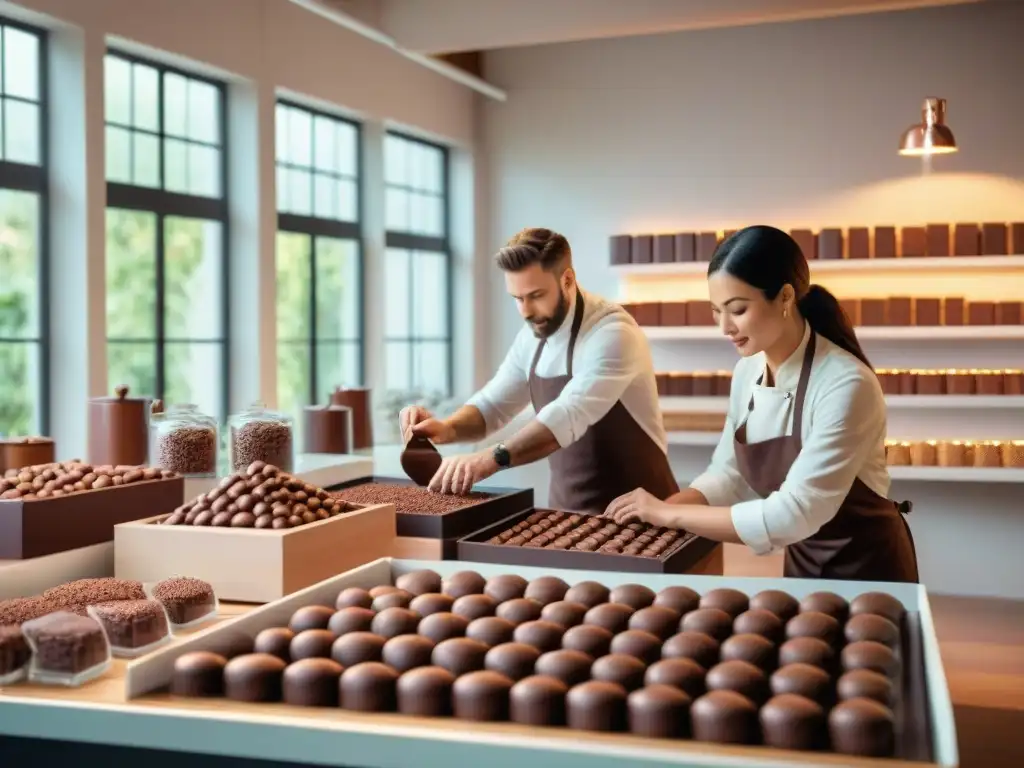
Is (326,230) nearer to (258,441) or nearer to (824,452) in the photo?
(258,441)

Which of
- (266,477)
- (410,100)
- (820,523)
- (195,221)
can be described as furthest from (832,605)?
(410,100)

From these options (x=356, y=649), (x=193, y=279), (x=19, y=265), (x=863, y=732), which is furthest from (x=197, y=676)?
(x=193, y=279)

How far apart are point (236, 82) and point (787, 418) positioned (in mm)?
3877

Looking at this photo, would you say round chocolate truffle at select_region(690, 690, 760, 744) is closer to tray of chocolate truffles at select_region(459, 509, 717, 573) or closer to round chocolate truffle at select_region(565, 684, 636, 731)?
round chocolate truffle at select_region(565, 684, 636, 731)

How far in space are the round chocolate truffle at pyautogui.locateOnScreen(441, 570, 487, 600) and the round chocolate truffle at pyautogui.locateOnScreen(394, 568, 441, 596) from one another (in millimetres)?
17

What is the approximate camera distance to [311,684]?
1613mm

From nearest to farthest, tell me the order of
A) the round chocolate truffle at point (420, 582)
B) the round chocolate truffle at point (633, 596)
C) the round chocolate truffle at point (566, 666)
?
the round chocolate truffle at point (566, 666) → the round chocolate truffle at point (633, 596) → the round chocolate truffle at point (420, 582)

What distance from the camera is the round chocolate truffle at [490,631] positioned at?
178 centimetres

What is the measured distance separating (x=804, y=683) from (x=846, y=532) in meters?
1.25

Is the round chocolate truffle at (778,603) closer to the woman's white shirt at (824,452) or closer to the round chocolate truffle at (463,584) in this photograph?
the round chocolate truffle at (463,584)

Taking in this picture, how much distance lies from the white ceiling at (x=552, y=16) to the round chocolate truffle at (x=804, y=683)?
459cm

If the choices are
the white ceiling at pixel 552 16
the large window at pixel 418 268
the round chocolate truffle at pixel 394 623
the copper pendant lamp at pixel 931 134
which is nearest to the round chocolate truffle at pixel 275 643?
the round chocolate truffle at pixel 394 623

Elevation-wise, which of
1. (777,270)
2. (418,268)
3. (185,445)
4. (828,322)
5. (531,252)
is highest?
(418,268)

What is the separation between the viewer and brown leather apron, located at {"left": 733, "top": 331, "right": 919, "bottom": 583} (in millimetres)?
2699
